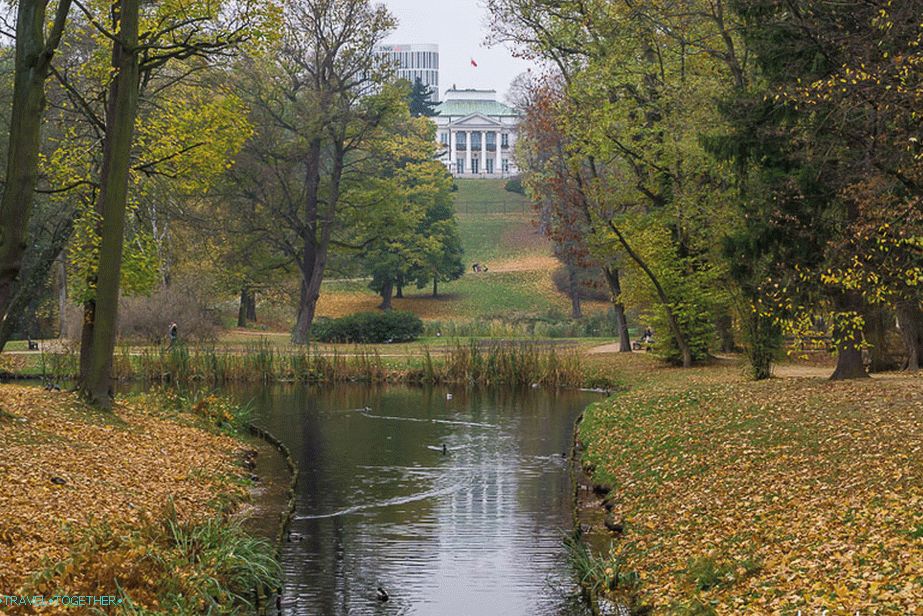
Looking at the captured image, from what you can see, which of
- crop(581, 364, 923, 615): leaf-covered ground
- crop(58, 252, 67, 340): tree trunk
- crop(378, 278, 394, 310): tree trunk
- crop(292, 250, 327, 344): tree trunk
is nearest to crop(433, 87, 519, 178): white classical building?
crop(378, 278, 394, 310): tree trunk

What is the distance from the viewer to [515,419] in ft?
78.9

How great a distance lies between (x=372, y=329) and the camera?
148 ft

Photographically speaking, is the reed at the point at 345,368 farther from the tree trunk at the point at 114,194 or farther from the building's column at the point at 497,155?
the building's column at the point at 497,155

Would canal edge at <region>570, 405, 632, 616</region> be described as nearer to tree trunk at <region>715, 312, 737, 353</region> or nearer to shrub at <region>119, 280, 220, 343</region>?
tree trunk at <region>715, 312, 737, 353</region>

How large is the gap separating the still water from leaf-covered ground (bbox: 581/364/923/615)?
3.11ft

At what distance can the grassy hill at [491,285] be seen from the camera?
67.3 meters

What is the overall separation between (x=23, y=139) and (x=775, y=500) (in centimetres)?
888

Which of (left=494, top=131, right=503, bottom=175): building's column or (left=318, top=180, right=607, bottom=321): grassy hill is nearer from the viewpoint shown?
(left=318, top=180, right=607, bottom=321): grassy hill

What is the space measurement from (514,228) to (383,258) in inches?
1194

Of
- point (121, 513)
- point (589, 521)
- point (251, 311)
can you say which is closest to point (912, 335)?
point (589, 521)

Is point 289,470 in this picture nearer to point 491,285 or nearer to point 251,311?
point 251,311

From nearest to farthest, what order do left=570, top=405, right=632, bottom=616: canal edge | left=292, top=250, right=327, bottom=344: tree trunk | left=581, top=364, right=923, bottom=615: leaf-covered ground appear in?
left=581, top=364, right=923, bottom=615: leaf-covered ground < left=570, top=405, right=632, bottom=616: canal edge < left=292, top=250, right=327, bottom=344: tree trunk

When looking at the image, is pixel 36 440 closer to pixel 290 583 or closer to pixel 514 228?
pixel 290 583

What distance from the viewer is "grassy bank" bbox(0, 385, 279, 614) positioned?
8594mm
